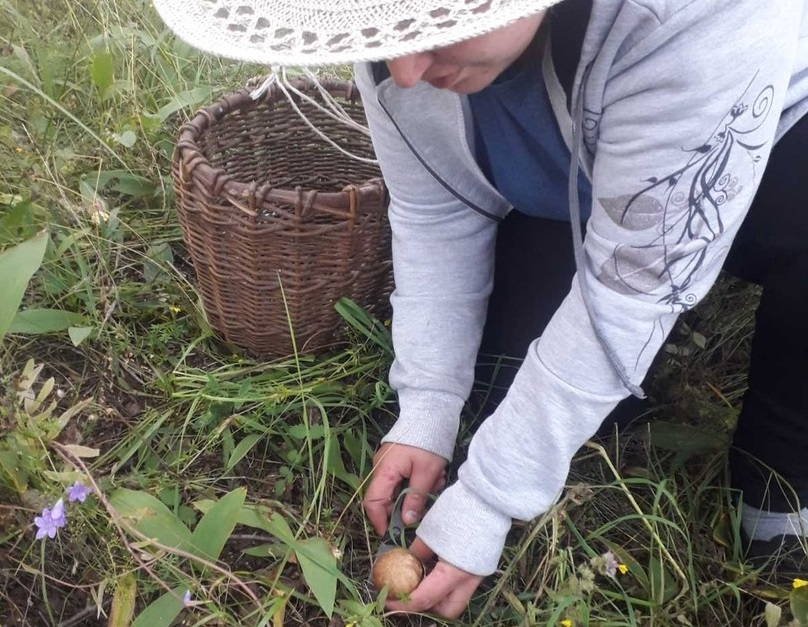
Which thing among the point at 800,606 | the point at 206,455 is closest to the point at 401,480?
the point at 206,455

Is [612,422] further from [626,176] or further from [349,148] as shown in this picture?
[349,148]

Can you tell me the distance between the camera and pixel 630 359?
824 mm

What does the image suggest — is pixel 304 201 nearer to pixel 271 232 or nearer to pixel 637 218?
pixel 271 232

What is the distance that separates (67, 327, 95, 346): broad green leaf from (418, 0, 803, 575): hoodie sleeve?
541mm

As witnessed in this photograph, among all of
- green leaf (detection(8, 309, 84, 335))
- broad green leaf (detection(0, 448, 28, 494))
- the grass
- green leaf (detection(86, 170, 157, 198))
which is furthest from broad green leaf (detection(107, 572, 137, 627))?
green leaf (detection(86, 170, 157, 198))

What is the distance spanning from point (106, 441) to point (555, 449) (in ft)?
2.06

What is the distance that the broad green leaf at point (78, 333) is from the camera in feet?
3.56

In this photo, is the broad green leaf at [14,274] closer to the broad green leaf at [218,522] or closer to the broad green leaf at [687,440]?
the broad green leaf at [218,522]

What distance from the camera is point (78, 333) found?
1096 mm

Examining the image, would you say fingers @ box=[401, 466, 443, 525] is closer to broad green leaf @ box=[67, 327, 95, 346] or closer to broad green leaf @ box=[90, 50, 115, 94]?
broad green leaf @ box=[67, 327, 95, 346]

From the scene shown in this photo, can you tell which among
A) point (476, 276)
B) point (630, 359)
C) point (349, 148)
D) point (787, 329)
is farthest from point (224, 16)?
point (349, 148)

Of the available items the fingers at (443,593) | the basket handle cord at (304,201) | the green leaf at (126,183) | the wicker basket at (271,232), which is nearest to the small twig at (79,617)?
the fingers at (443,593)

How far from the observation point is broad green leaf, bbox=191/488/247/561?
819 mm

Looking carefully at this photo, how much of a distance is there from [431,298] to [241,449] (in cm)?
34
